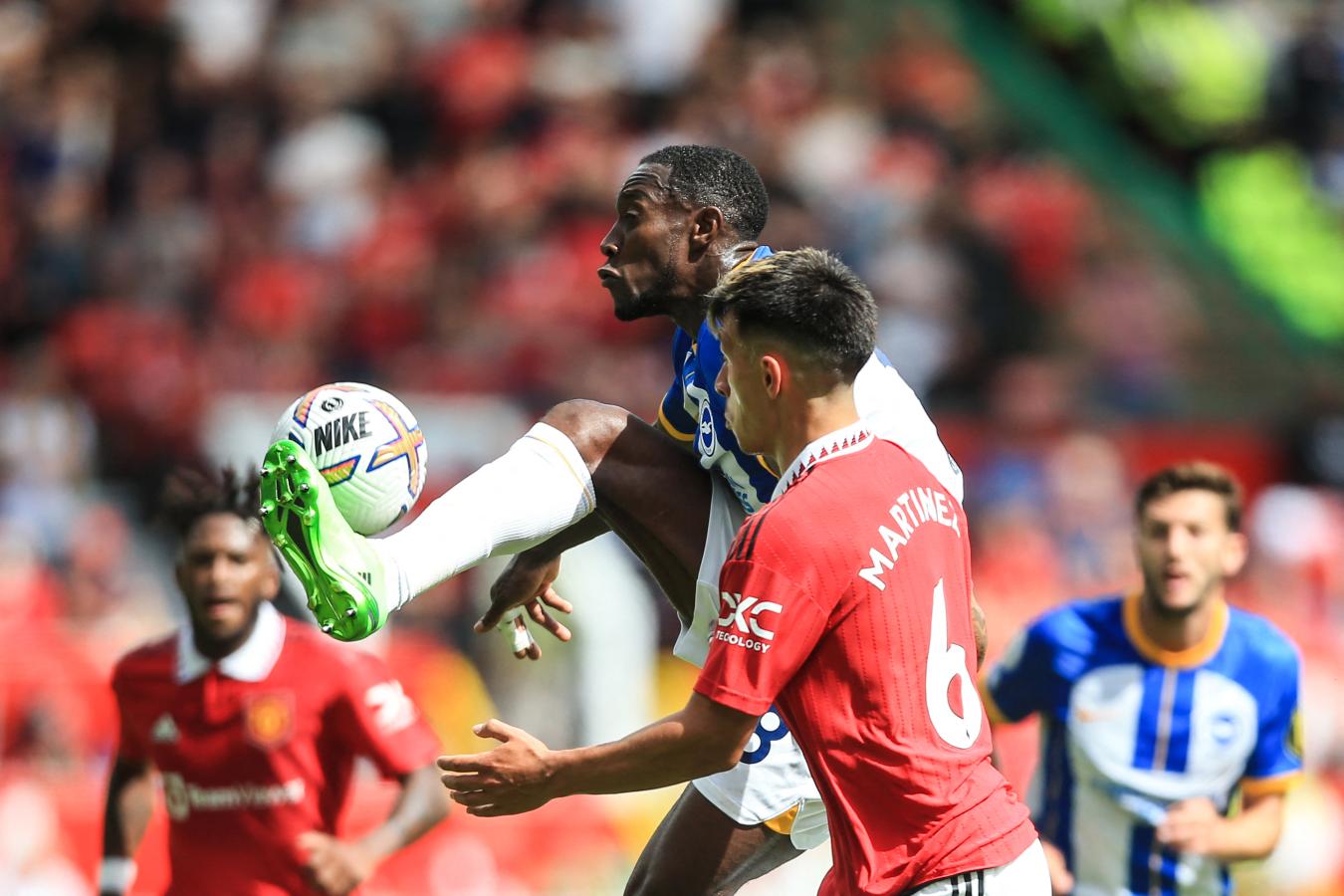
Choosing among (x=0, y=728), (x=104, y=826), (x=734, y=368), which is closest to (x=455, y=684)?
(x=0, y=728)

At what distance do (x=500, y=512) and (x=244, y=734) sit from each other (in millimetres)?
1739

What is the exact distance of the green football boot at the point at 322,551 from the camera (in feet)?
13.8

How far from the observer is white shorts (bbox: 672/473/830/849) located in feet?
16.3

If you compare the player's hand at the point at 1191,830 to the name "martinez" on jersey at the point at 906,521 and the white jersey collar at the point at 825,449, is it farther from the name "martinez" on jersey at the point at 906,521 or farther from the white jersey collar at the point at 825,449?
the white jersey collar at the point at 825,449

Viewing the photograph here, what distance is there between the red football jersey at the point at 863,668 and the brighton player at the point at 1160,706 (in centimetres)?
224

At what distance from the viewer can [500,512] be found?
4.54 meters

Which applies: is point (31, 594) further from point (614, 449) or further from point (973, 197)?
point (973, 197)

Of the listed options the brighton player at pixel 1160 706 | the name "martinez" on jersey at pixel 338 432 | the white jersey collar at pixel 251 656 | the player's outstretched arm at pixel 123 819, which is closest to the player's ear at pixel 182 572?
the white jersey collar at pixel 251 656

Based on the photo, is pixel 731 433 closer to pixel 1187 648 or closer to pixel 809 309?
pixel 809 309

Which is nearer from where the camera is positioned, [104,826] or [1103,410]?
[104,826]

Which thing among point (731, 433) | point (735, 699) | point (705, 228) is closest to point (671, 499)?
point (731, 433)

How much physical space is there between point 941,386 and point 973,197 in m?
1.78

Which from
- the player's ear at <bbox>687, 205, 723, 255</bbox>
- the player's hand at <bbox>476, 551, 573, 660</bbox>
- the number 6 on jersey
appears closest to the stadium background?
the player's hand at <bbox>476, 551, 573, 660</bbox>

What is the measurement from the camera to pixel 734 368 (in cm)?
397
